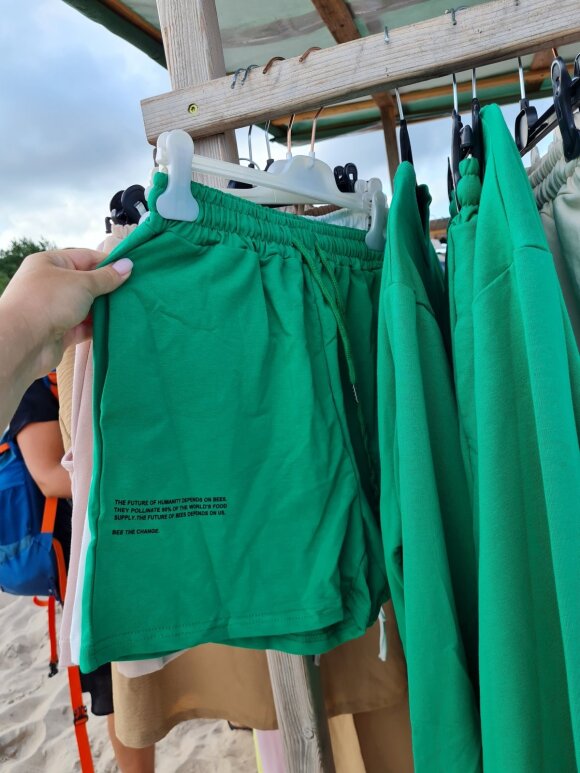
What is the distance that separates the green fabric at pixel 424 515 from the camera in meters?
0.56

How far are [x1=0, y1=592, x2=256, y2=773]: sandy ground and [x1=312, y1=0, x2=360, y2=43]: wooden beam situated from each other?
2664mm

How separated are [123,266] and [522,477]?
0.49 metres

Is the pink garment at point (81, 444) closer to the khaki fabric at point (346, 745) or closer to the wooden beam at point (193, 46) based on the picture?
the wooden beam at point (193, 46)

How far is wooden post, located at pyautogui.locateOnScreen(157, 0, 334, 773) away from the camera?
824 millimetres

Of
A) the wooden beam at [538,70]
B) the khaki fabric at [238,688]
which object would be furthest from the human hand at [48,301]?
the wooden beam at [538,70]

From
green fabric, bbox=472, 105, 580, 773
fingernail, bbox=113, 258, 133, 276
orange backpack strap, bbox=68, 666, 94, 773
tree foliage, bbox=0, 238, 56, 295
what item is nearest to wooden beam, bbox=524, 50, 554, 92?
green fabric, bbox=472, 105, 580, 773

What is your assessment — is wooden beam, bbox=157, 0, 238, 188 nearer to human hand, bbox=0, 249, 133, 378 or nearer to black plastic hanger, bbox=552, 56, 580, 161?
human hand, bbox=0, 249, 133, 378

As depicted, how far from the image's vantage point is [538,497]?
0.54m

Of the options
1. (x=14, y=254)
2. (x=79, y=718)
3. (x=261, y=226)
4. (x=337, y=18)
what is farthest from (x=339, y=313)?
(x=14, y=254)

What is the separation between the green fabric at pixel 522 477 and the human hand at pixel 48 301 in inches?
16.1

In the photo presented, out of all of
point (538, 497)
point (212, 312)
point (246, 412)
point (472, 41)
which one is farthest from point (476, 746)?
point (472, 41)

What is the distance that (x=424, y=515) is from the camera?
0.57 m

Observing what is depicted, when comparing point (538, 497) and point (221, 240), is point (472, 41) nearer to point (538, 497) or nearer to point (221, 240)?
point (221, 240)

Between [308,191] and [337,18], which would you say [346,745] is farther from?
[337,18]
